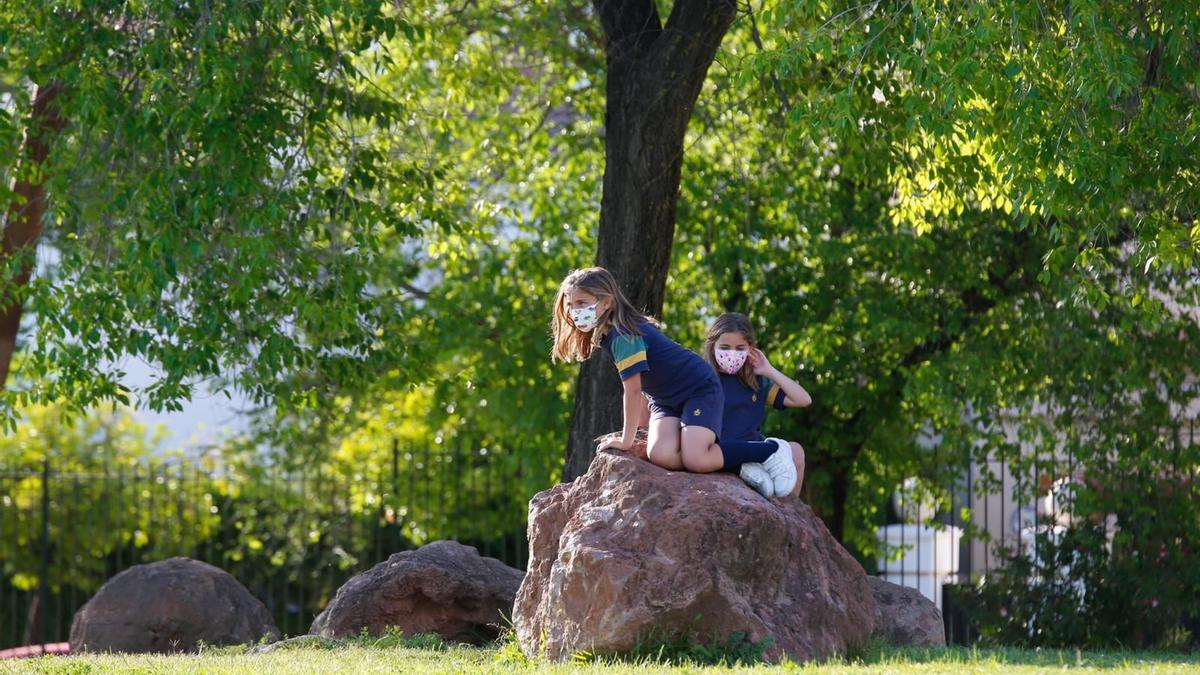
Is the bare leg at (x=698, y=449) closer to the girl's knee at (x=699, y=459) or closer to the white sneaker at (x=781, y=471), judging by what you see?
the girl's knee at (x=699, y=459)

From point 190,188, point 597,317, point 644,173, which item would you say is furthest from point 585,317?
point 190,188

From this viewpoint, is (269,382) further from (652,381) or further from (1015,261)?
(1015,261)

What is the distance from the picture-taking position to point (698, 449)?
7.96 metres

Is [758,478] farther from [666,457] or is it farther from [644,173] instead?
[644,173]

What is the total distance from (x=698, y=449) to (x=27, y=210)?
313 inches

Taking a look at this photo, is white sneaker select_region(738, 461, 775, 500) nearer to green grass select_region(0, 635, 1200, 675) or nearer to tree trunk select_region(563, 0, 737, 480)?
green grass select_region(0, 635, 1200, 675)

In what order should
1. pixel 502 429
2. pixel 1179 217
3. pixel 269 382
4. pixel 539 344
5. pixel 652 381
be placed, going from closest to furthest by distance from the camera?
pixel 652 381
pixel 1179 217
pixel 269 382
pixel 539 344
pixel 502 429

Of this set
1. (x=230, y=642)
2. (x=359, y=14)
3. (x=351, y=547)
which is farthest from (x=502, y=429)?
(x=359, y=14)

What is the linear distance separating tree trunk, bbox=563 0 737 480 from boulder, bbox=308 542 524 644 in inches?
54.0

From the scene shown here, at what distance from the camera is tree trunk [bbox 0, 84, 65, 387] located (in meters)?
11.8

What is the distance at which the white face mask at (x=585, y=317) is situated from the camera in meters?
8.16

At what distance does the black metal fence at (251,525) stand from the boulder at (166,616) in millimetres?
7533

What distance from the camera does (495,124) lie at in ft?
53.9

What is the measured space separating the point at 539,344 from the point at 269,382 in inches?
191
